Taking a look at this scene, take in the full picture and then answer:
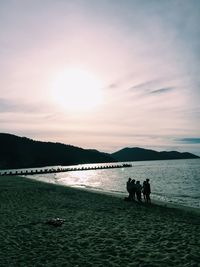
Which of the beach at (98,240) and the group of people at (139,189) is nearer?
the beach at (98,240)

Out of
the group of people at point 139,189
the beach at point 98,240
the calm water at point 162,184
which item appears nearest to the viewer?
Result: the beach at point 98,240

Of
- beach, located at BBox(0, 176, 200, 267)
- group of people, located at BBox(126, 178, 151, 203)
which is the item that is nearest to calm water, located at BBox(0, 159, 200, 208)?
group of people, located at BBox(126, 178, 151, 203)

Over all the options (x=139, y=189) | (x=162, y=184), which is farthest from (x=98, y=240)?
(x=162, y=184)

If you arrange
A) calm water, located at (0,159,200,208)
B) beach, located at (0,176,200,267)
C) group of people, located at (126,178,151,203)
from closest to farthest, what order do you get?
beach, located at (0,176,200,267)
group of people, located at (126,178,151,203)
calm water, located at (0,159,200,208)

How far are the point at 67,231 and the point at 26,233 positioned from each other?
6.16 feet

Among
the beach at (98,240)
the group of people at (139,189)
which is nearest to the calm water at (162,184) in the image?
the group of people at (139,189)

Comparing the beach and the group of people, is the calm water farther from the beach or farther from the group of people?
the beach

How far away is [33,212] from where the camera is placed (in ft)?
71.0

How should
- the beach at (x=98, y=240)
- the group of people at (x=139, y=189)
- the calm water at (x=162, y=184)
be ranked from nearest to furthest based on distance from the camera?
1. the beach at (x=98, y=240)
2. the group of people at (x=139, y=189)
3. the calm water at (x=162, y=184)

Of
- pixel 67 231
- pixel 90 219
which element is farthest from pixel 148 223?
pixel 67 231

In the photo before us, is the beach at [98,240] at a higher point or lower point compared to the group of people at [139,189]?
lower

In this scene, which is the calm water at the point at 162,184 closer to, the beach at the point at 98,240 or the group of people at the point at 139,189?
the group of people at the point at 139,189

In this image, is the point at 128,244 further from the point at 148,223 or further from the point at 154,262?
the point at 148,223

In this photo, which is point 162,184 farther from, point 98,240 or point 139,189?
point 98,240
